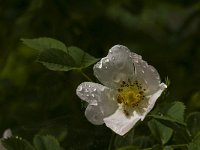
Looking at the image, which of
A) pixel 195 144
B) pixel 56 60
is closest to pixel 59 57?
pixel 56 60

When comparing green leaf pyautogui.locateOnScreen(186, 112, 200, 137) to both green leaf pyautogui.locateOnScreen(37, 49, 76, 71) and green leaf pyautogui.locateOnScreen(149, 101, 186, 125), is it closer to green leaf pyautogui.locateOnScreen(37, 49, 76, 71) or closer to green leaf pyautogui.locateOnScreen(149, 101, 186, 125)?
green leaf pyautogui.locateOnScreen(149, 101, 186, 125)

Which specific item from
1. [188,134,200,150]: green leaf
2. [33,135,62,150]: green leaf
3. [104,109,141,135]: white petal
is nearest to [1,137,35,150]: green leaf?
[33,135,62,150]: green leaf

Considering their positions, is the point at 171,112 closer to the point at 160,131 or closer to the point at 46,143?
the point at 160,131

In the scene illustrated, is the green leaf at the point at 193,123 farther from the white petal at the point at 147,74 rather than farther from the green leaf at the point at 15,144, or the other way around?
the green leaf at the point at 15,144

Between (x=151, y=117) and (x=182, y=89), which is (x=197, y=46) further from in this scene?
(x=151, y=117)

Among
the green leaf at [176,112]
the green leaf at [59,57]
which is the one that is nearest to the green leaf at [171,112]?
the green leaf at [176,112]
